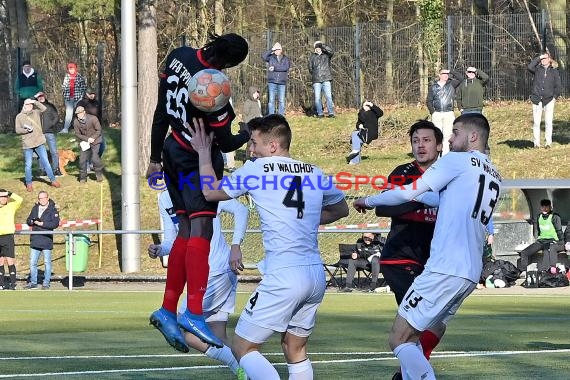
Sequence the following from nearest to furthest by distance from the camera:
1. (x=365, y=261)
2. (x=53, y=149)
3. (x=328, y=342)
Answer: (x=328, y=342) → (x=365, y=261) → (x=53, y=149)

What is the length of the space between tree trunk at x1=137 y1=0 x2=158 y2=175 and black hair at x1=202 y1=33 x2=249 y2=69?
2267 centimetres

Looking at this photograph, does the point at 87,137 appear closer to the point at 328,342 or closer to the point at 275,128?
the point at 328,342

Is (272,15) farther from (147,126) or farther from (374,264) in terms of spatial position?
(374,264)

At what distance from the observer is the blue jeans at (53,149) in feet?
102

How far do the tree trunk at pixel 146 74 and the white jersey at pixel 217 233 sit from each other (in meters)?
19.9

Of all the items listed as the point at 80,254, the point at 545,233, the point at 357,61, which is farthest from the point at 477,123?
the point at 357,61

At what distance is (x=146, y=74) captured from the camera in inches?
1257

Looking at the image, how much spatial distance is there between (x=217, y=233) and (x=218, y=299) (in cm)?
84

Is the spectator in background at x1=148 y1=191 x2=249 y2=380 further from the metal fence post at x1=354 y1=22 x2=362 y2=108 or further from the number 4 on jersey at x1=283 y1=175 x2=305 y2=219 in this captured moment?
the metal fence post at x1=354 y1=22 x2=362 y2=108

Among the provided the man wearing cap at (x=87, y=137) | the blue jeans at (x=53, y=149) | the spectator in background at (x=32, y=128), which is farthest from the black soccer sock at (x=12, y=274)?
the blue jeans at (x=53, y=149)

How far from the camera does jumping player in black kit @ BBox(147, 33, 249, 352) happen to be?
29.7 ft

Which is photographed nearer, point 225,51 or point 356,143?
point 225,51

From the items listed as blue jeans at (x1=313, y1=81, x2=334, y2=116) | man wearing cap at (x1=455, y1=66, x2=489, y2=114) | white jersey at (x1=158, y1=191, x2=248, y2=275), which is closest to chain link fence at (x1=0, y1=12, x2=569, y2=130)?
blue jeans at (x1=313, y1=81, x2=334, y2=116)

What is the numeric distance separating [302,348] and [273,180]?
1.23 m
